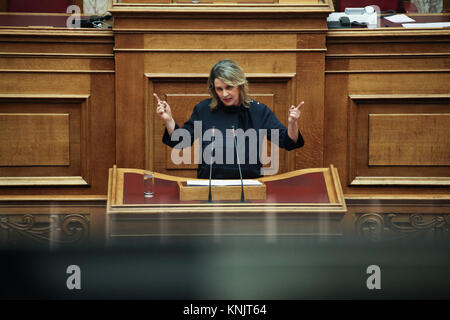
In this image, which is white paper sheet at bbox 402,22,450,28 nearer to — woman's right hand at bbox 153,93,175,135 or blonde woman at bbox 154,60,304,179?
blonde woman at bbox 154,60,304,179

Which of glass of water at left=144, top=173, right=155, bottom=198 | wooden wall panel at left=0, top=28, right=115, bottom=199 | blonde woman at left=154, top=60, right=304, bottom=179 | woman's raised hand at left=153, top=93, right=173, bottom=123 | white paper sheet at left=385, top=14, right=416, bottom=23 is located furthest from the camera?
white paper sheet at left=385, top=14, right=416, bottom=23

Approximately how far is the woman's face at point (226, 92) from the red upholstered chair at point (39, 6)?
203cm

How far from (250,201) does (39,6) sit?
2.75 m

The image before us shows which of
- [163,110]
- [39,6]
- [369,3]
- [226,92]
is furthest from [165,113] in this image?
[369,3]

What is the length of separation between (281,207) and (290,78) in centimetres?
137

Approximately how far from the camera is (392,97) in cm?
302

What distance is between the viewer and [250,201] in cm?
188

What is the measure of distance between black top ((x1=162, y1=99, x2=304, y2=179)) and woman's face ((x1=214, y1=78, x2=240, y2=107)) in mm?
84

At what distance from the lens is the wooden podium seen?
176 centimetres

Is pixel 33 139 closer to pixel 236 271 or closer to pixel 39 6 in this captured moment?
pixel 39 6

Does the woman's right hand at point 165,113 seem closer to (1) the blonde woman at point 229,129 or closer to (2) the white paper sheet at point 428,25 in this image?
(1) the blonde woman at point 229,129

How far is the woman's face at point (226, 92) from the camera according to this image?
8.16 ft

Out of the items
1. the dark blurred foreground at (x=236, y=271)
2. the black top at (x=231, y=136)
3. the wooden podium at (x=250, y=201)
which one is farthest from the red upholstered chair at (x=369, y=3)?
the dark blurred foreground at (x=236, y=271)

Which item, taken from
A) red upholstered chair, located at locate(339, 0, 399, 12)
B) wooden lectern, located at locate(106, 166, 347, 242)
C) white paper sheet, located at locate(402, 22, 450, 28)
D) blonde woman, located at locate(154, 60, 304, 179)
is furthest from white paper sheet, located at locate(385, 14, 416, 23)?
wooden lectern, located at locate(106, 166, 347, 242)
